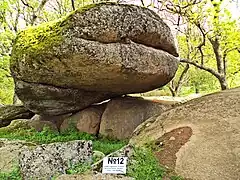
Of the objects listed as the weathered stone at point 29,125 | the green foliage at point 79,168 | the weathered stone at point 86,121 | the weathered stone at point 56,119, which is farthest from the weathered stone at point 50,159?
the weathered stone at point 56,119

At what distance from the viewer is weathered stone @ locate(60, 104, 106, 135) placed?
8.62 meters

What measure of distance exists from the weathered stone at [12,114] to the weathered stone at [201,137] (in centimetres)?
558

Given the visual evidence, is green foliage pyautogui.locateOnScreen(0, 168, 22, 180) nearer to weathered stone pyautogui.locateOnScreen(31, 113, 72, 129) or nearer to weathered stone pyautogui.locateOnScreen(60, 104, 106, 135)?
weathered stone pyautogui.locateOnScreen(60, 104, 106, 135)

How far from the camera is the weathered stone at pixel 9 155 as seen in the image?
5369 millimetres

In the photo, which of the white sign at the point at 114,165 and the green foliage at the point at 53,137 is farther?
the green foliage at the point at 53,137

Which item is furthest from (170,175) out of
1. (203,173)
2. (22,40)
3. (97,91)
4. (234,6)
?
(234,6)

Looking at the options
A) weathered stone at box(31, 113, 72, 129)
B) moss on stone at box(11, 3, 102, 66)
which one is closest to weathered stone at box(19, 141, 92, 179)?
moss on stone at box(11, 3, 102, 66)

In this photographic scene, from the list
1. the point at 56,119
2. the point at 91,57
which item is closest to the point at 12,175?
the point at 91,57

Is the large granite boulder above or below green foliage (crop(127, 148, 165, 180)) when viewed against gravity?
above

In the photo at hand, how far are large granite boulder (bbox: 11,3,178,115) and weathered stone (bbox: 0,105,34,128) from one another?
6.75 feet

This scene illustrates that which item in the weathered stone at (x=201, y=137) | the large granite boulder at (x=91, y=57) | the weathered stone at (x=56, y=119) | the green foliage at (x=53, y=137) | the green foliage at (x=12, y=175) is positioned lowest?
the green foliage at (x=53, y=137)

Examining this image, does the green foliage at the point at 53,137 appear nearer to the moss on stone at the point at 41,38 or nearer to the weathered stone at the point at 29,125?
the weathered stone at the point at 29,125

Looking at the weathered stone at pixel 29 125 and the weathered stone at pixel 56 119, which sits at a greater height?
the weathered stone at pixel 56 119

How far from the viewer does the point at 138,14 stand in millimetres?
7148
